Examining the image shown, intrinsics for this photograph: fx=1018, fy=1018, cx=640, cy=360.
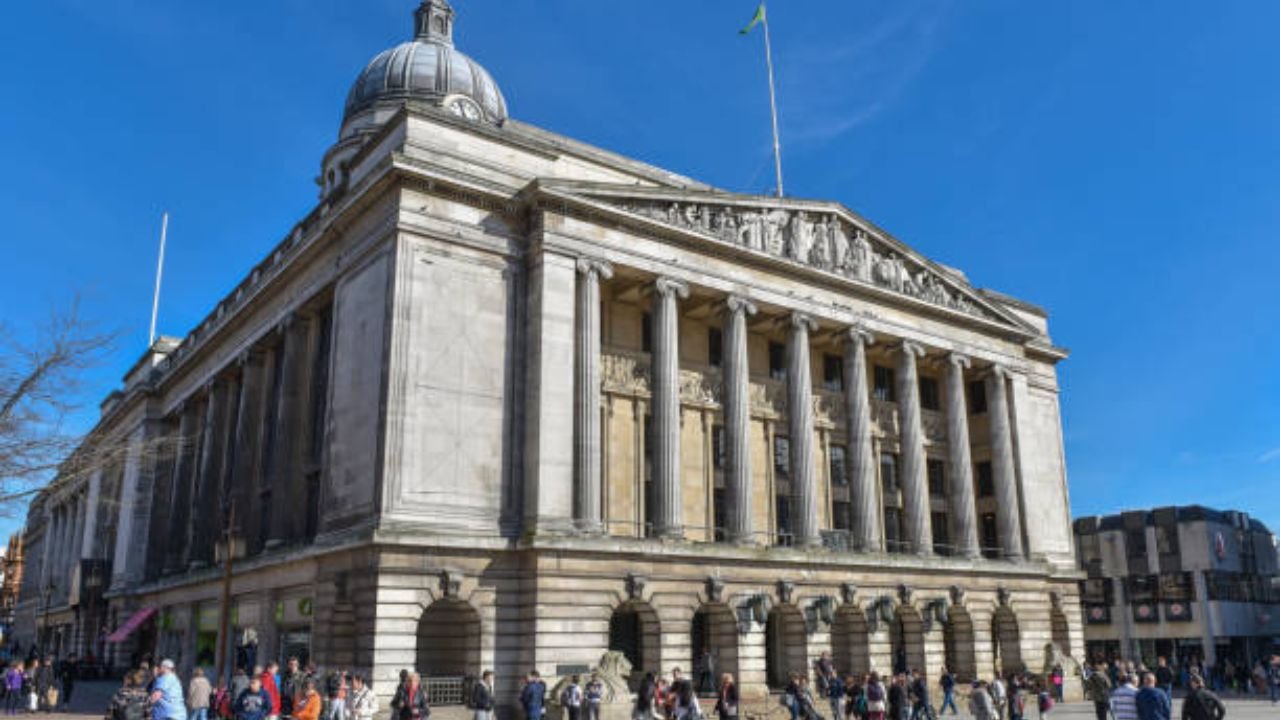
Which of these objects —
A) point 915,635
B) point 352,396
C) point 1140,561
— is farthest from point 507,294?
point 1140,561

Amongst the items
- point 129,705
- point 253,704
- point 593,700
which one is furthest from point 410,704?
point 593,700

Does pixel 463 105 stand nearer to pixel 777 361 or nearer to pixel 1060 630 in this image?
pixel 777 361

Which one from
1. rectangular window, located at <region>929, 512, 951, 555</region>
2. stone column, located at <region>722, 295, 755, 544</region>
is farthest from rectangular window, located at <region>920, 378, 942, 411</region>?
stone column, located at <region>722, 295, 755, 544</region>

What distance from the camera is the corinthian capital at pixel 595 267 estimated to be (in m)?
35.1

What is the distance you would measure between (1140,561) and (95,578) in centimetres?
6662

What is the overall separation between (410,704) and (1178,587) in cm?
5998

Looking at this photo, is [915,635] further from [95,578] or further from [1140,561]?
[95,578]

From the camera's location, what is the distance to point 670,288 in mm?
37281

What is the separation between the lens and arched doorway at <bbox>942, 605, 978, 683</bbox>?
42469mm

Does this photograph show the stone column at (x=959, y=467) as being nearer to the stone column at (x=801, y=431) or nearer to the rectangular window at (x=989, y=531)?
the rectangular window at (x=989, y=531)

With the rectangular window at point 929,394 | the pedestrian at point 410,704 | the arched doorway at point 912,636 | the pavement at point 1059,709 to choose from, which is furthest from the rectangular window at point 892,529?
the pedestrian at point 410,704

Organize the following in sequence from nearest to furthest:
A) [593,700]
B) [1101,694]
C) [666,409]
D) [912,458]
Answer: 1. [1101,694]
2. [593,700]
3. [666,409]
4. [912,458]

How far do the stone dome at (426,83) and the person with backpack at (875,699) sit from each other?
4389 cm

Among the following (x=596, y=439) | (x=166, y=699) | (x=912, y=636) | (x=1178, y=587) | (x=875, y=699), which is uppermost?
(x=596, y=439)
